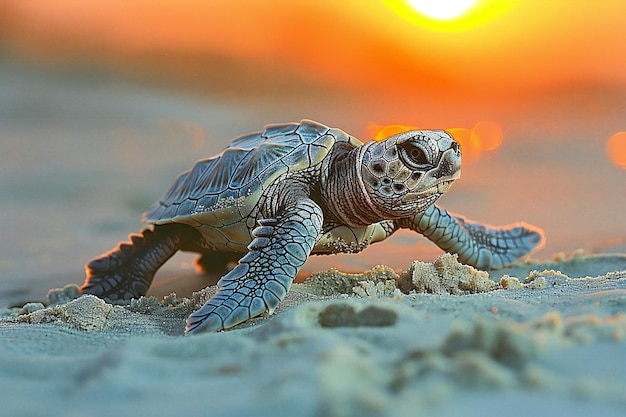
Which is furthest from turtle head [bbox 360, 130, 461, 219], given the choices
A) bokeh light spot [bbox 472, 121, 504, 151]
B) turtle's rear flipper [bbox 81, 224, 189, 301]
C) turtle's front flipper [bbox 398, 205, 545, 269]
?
bokeh light spot [bbox 472, 121, 504, 151]

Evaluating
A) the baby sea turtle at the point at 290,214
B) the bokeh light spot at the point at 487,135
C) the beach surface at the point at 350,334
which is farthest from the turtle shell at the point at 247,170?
the bokeh light spot at the point at 487,135

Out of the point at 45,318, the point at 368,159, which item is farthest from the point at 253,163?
the point at 45,318

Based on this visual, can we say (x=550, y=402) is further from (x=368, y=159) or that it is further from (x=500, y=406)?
(x=368, y=159)

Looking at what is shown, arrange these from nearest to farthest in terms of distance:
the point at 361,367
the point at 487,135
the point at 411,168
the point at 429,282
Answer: the point at 361,367 → the point at 429,282 → the point at 411,168 → the point at 487,135

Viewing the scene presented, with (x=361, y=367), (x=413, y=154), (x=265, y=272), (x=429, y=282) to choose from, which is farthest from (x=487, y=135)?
(x=361, y=367)

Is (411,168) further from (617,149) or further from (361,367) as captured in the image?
(617,149)

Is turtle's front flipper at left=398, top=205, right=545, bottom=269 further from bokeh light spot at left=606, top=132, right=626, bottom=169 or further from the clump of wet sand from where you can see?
bokeh light spot at left=606, top=132, right=626, bottom=169
